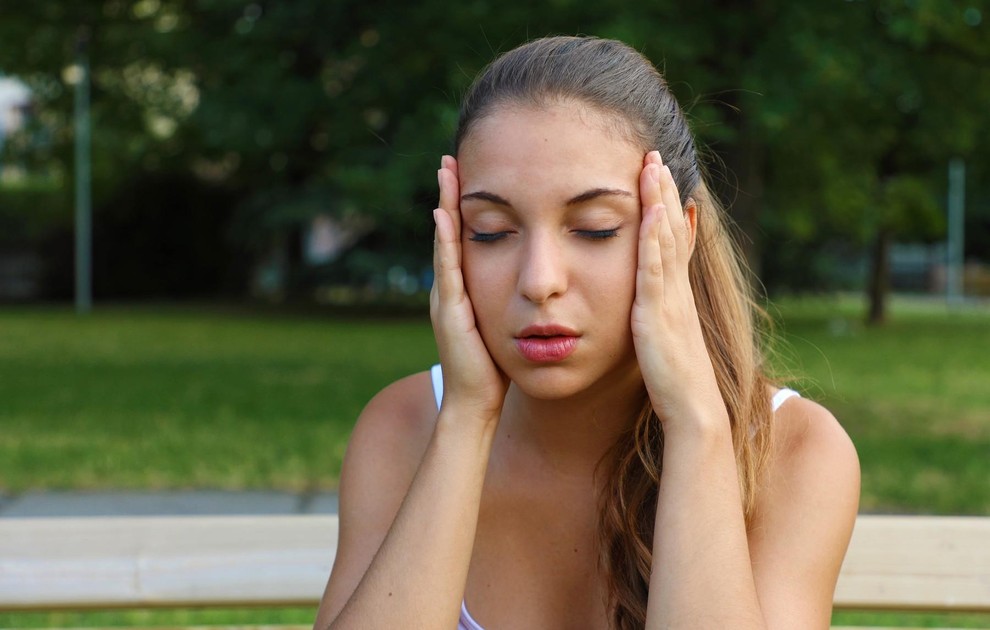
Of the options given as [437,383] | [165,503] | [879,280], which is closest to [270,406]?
[165,503]

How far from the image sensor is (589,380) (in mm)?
2020

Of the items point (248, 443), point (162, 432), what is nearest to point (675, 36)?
point (248, 443)

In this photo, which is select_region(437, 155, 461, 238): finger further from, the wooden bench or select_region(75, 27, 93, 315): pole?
select_region(75, 27, 93, 315): pole

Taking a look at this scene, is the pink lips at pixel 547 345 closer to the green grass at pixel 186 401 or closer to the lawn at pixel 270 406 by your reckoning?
the lawn at pixel 270 406

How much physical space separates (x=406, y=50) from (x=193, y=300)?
20924 millimetres

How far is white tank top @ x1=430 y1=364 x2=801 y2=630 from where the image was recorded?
7.24 feet

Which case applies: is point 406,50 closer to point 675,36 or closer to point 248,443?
point 675,36

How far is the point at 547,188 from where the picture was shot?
197 centimetres

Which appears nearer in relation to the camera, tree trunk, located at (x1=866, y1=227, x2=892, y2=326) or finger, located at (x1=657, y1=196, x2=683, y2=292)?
finger, located at (x1=657, y1=196, x2=683, y2=292)

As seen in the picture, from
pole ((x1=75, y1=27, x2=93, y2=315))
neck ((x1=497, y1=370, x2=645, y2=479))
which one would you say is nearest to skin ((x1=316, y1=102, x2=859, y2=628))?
neck ((x1=497, y1=370, x2=645, y2=479))

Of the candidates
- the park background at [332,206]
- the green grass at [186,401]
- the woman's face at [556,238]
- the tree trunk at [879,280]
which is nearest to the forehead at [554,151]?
the woman's face at [556,238]

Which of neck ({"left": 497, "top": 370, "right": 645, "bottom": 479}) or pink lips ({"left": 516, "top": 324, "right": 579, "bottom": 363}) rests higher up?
pink lips ({"left": 516, "top": 324, "right": 579, "bottom": 363})

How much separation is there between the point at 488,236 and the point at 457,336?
181 mm

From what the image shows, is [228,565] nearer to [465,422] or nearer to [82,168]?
[465,422]
